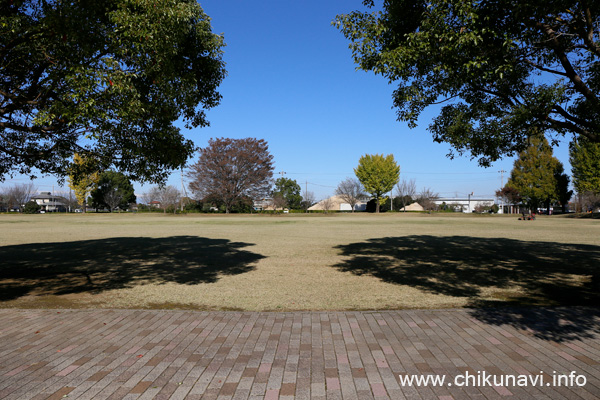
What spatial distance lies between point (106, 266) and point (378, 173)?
6605 centimetres

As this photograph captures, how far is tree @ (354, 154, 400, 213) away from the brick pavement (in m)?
68.2

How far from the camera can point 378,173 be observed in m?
72.1

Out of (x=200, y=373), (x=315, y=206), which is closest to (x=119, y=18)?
(x=200, y=373)

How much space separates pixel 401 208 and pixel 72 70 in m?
82.1

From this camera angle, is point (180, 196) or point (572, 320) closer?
point (572, 320)

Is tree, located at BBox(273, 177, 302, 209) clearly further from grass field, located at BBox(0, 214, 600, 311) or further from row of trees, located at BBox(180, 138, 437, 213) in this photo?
grass field, located at BBox(0, 214, 600, 311)

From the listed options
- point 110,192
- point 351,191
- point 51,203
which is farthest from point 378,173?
point 51,203

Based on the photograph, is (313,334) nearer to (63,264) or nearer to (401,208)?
(63,264)

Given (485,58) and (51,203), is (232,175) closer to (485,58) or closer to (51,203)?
(485,58)

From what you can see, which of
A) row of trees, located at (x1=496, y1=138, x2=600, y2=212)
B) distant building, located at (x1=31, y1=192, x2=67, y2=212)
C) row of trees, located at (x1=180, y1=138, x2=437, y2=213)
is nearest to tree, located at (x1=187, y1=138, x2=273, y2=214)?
row of trees, located at (x1=180, y1=138, x2=437, y2=213)

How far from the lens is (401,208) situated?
82.6m

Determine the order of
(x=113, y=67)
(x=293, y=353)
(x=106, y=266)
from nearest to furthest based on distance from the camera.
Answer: (x=293, y=353) → (x=113, y=67) → (x=106, y=266)

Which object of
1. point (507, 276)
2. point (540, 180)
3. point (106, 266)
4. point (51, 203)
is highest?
point (540, 180)

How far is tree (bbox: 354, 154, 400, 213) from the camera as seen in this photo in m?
72.1
